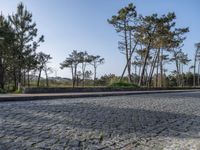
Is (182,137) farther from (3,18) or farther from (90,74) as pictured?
(90,74)

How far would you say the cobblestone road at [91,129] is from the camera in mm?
6188

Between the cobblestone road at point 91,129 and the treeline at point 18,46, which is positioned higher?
the treeline at point 18,46

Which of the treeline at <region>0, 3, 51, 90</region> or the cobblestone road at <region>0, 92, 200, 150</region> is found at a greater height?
the treeline at <region>0, 3, 51, 90</region>

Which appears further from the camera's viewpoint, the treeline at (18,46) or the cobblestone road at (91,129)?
the treeline at (18,46)

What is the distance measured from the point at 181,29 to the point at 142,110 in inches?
1439

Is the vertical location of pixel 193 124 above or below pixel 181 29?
below

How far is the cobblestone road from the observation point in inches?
244

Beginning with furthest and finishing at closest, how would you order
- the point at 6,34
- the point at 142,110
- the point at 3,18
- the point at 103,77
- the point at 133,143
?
1. the point at 103,77
2. the point at 3,18
3. the point at 6,34
4. the point at 142,110
5. the point at 133,143

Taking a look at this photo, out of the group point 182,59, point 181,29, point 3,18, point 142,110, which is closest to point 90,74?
point 182,59

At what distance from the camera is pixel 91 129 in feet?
24.3

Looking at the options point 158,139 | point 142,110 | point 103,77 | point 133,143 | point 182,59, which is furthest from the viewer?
point 103,77

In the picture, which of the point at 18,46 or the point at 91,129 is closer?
the point at 91,129

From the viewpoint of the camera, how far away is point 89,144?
634 centimetres

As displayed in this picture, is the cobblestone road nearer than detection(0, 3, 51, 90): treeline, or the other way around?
the cobblestone road
